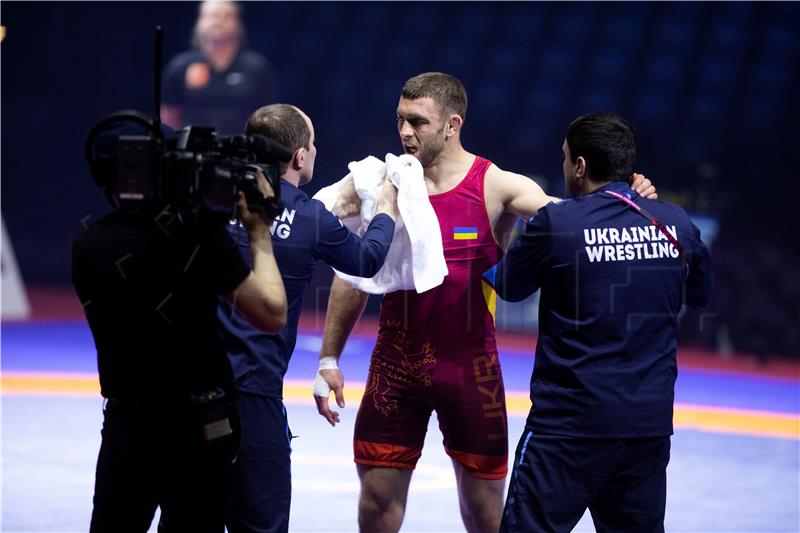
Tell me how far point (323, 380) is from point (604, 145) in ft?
4.74

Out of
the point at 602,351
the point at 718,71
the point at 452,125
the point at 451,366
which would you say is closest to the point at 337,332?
the point at 451,366

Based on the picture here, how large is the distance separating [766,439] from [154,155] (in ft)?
19.7

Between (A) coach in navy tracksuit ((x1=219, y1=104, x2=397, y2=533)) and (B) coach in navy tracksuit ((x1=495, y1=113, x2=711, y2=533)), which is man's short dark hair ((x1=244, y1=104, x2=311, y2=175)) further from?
(B) coach in navy tracksuit ((x1=495, y1=113, x2=711, y2=533))

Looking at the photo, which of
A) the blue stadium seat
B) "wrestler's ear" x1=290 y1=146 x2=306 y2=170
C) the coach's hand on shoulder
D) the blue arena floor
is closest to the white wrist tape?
"wrestler's ear" x1=290 y1=146 x2=306 y2=170

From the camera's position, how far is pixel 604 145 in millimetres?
3467

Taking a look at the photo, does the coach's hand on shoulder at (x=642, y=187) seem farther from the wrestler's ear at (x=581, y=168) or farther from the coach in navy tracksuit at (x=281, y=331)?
the coach in navy tracksuit at (x=281, y=331)

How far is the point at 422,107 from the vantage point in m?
4.24

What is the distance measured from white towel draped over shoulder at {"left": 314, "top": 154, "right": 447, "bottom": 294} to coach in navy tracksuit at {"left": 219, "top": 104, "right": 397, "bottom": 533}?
199 mm

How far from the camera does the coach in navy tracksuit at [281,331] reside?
346 cm

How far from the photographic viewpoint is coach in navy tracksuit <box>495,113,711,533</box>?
336 cm

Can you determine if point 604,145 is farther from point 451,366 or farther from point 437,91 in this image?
point 451,366

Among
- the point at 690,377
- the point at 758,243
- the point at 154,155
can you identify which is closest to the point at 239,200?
the point at 154,155

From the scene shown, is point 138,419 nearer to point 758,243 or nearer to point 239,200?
point 239,200

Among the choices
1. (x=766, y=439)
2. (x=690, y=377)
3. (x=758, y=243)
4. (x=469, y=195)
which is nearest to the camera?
(x=469, y=195)
